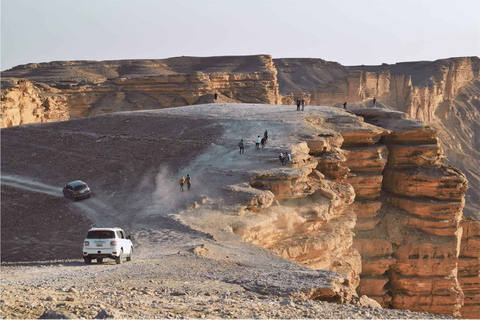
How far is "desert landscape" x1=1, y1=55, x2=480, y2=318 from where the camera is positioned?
13930mm

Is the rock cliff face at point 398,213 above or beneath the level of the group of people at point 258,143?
beneath

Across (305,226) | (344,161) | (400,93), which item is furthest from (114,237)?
(400,93)

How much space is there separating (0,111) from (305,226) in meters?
28.7

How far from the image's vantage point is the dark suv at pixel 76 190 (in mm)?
28297

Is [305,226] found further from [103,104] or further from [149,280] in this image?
[103,104]

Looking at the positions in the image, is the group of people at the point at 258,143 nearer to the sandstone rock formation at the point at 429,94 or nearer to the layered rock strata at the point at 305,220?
the layered rock strata at the point at 305,220

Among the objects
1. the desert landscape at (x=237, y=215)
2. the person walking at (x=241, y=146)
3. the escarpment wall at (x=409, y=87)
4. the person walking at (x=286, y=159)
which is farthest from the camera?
the escarpment wall at (x=409, y=87)

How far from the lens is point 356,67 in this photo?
438 feet

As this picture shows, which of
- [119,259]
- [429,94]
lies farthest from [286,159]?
[429,94]

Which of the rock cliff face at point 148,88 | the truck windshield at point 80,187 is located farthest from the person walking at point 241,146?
the rock cliff face at point 148,88

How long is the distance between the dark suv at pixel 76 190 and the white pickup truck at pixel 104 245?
33.5ft

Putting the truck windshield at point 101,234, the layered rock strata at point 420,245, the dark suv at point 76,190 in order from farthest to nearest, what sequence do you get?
the layered rock strata at point 420,245
the dark suv at point 76,190
the truck windshield at point 101,234

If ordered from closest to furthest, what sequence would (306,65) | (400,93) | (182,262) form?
(182,262) < (400,93) < (306,65)

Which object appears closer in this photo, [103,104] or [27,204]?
[27,204]
